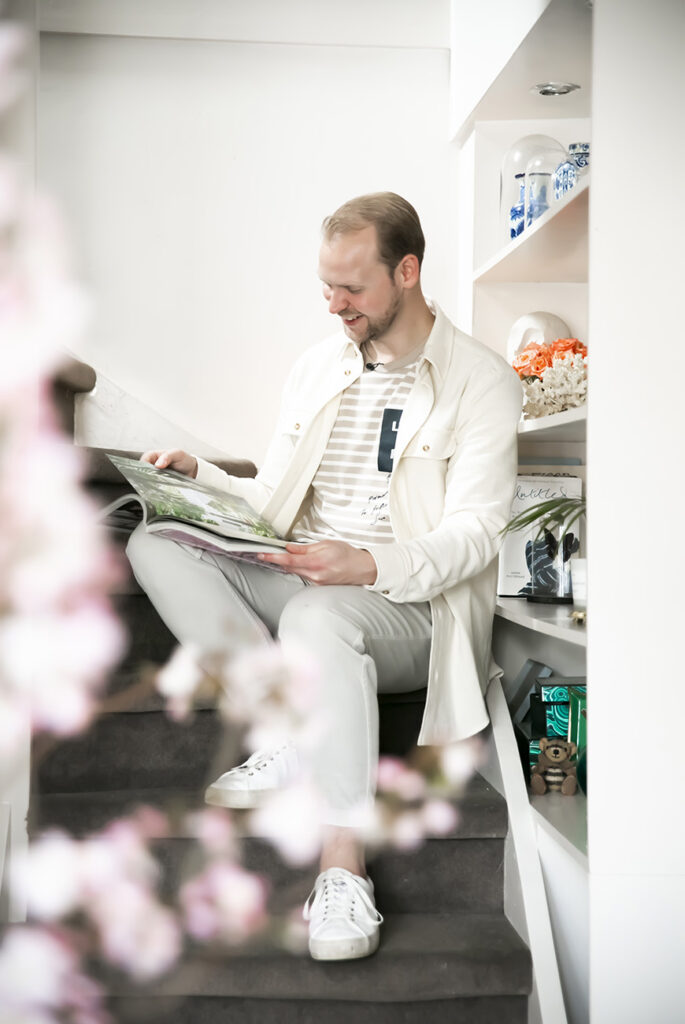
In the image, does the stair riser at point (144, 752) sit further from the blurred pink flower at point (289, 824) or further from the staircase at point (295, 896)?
the blurred pink flower at point (289, 824)

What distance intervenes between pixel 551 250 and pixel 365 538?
1.75 feet

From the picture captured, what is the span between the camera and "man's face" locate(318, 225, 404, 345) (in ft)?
4.91

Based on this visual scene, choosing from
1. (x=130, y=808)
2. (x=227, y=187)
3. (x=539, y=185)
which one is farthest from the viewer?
(x=227, y=187)

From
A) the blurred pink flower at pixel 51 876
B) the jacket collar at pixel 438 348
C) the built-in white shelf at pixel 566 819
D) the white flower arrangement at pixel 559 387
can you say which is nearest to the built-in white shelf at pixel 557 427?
the white flower arrangement at pixel 559 387

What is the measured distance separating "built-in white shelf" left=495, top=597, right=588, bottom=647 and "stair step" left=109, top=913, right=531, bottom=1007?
37 cm

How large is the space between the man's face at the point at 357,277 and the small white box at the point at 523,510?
0.36 m

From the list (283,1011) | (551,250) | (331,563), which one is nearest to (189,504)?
(331,563)

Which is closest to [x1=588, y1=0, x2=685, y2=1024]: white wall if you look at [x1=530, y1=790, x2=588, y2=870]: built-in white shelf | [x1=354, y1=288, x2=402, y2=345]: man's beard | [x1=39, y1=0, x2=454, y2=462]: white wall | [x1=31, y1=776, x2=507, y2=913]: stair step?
[x1=530, y1=790, x2=588, y2=870]: built-in white shelf

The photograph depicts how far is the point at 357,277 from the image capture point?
1.50m

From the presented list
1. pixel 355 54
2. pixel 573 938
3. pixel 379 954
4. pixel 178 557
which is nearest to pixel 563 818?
pixel 573 938

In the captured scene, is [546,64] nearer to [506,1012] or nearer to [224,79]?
[224,79]

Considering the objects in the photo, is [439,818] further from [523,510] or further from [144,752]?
[523,510]

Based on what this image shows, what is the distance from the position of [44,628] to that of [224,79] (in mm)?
1340

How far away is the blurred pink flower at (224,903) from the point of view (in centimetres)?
119
